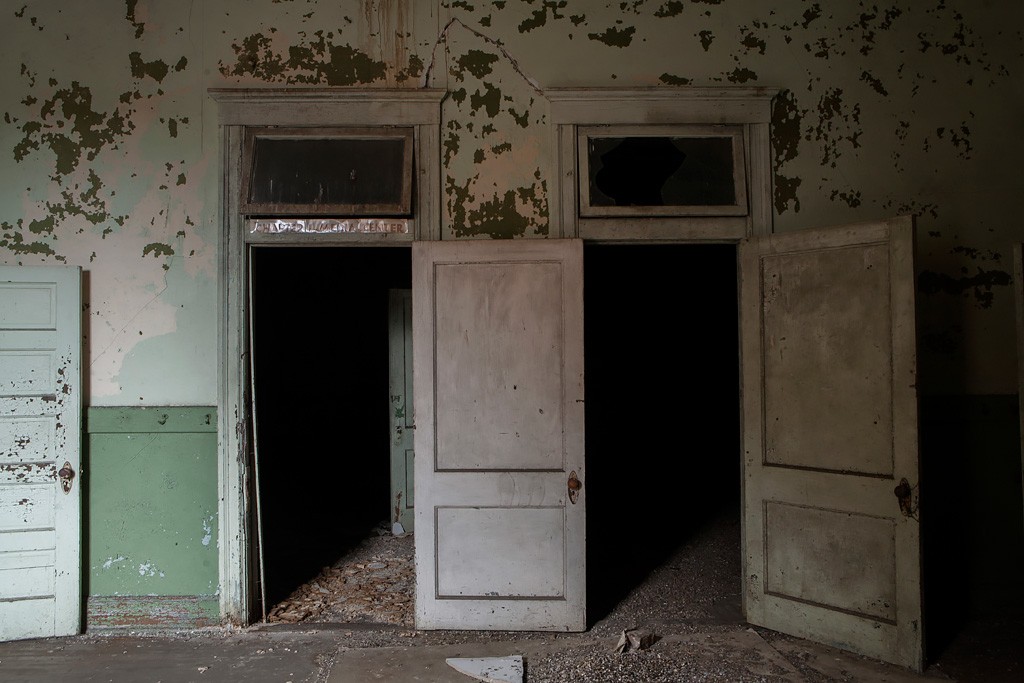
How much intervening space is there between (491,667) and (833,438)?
1908 mm

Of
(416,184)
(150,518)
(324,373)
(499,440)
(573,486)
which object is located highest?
(416,184)

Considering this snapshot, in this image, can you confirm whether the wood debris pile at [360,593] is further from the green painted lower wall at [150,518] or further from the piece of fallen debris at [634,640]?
the piece of fallen debris at [634,640]

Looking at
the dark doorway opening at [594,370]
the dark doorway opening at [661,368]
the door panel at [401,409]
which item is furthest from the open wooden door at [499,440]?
the dark doorway opening at [661,368]

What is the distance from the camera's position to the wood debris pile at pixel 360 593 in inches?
148

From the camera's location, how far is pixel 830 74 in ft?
11.9

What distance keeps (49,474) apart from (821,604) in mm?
3865

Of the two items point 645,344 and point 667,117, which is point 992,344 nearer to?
point 667,117

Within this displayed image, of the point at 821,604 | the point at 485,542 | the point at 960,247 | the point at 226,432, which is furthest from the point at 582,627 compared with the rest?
the point at 960,247

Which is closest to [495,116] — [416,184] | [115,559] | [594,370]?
[416,184]

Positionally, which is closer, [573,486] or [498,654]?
[498,654]

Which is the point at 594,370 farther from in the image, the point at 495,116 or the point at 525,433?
the point at 495,116

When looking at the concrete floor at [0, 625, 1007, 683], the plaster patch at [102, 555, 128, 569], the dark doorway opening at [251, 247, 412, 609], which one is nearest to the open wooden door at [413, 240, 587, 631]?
the concrete floor at [0, 625, 1007, 683]

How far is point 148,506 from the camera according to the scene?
3.59m

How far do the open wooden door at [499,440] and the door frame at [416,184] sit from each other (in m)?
0.33
